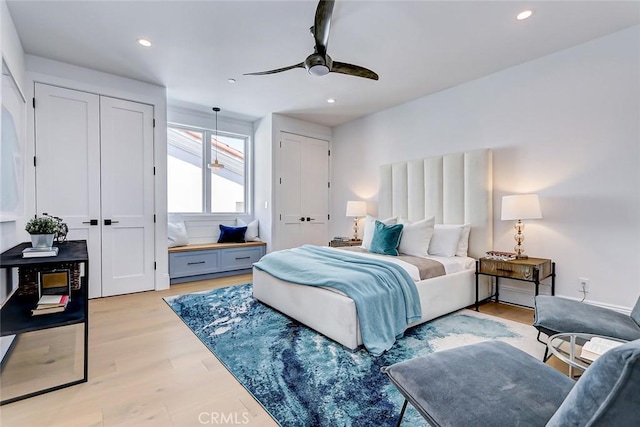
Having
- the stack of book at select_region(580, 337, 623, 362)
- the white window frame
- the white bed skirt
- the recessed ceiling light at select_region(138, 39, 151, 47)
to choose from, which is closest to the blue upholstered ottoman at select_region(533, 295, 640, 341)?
the stack of book at select_region(580, 337, 623, 362)

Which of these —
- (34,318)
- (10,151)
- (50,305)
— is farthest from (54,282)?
(10,151)

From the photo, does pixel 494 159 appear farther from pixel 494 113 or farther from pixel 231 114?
pixel 231 114

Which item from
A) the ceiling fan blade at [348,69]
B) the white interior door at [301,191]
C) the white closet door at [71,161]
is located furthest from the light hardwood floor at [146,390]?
the white interior door at [301,191]

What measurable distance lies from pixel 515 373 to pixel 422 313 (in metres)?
1.51

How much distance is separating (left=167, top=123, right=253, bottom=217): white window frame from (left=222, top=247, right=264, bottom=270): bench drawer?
0.78 meters

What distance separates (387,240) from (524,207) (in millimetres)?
1388

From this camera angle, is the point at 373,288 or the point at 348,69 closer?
the point at 373,288

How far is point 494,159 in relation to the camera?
3609 millimetres

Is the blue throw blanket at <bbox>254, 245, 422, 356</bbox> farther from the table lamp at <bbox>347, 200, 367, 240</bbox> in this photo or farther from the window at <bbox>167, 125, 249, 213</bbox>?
the window at <bbox>167, 125, 249, 213</bbox>

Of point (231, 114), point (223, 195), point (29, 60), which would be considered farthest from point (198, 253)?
point (29, 60)

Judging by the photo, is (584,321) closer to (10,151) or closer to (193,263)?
(10,151)

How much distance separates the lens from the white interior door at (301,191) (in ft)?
17.3

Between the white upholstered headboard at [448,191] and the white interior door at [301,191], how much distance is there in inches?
57.2

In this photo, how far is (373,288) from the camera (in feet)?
7.95
